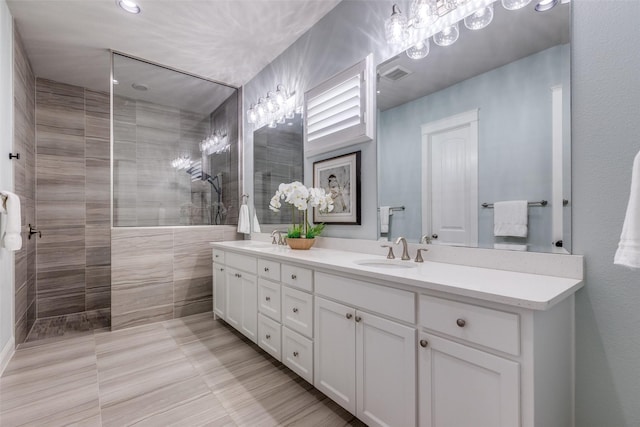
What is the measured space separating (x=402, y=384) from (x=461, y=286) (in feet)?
1.70

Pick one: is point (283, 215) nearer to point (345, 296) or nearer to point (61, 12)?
point (345, 296)

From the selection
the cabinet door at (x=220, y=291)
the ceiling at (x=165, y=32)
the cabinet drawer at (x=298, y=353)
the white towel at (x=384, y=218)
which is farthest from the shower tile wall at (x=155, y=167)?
the white towel at (x=384, y=218)

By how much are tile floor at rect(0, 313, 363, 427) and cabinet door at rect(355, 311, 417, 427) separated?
0.28 metres

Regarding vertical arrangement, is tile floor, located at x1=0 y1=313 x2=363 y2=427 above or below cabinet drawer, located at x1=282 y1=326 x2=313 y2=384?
below

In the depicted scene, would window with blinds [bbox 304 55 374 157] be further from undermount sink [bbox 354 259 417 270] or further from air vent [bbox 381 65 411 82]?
undermount sink [bbox 354 259 417 270]

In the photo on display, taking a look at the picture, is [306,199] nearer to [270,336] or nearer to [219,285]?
[270,336]

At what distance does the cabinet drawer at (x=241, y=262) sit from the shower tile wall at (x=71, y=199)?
1.98 m

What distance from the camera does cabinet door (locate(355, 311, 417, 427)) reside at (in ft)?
3.97

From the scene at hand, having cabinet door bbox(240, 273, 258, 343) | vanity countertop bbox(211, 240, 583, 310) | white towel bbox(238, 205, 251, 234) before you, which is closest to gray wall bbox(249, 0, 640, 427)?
vanity countertop bbox(211, 240, 583, 310)

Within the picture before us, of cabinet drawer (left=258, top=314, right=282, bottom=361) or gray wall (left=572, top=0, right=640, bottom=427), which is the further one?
cabinet drawer (left=258, top=314, right=282, bottom=361)

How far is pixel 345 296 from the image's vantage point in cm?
151

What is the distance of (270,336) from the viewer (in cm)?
211

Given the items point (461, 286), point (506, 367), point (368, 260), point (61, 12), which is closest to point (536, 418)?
point (506, 367)

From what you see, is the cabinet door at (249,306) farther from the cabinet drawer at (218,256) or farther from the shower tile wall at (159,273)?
the shower tile wall at (159,273)
